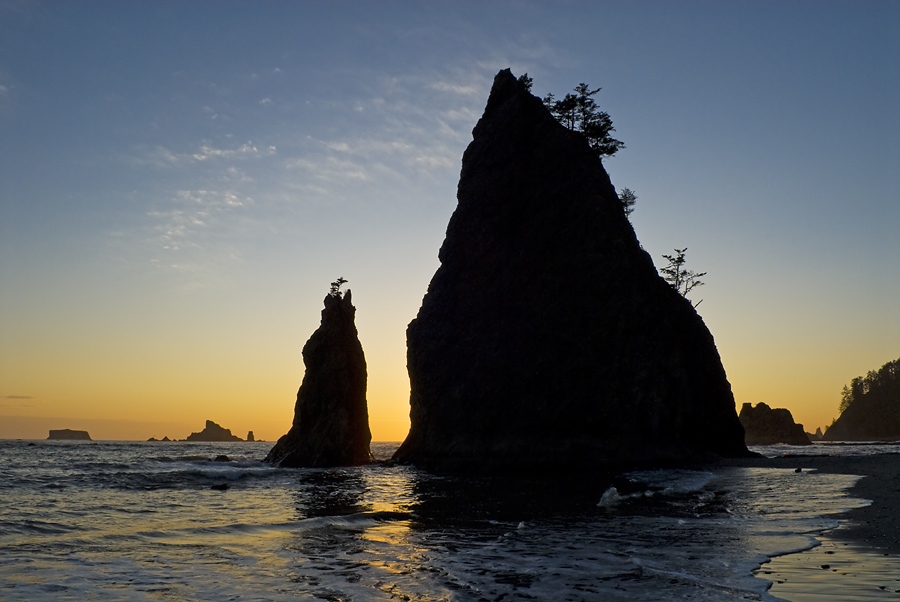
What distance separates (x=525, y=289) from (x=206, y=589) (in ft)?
121

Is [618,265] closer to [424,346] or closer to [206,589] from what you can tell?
[424,346]

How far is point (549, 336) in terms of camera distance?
42938 millimetres

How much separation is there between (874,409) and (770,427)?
47.9 m

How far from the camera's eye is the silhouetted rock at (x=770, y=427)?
10907 centimetres

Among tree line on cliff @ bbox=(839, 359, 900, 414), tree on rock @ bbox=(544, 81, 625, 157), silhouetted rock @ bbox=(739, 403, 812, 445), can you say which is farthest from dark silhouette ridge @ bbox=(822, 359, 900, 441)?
tree on rock @ bbox=(544, 81, 625, 157)

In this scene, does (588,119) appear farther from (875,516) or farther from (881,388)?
(881,388)

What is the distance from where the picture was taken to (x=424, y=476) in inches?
1412

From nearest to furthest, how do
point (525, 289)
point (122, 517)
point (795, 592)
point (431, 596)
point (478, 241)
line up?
point (795, 592) < point (431, 596) < point (122, 517) < point (525, 289) < point (478, 241)

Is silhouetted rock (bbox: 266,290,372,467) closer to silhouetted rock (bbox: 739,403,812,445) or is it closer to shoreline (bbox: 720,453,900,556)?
shoreline (bbox: 720,453,900,556)

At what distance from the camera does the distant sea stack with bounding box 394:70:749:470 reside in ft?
133

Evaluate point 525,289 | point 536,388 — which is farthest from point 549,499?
point 525,289

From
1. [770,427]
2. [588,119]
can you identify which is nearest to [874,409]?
[770,427]

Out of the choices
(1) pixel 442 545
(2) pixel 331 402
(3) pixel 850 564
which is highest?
(2) pixel 331 402

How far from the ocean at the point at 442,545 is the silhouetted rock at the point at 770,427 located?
95045 millimetres
